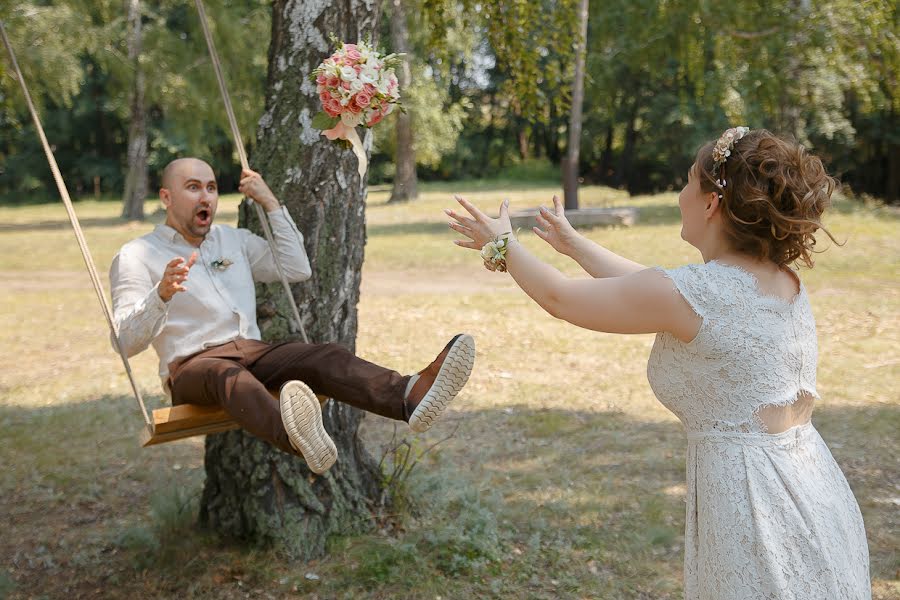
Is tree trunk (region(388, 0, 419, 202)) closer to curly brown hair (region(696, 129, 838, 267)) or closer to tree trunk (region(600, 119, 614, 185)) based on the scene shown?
tree trunk (region(600, 119, 614, 185))

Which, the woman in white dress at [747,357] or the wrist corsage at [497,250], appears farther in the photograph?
the wrist corsage at [497,250]

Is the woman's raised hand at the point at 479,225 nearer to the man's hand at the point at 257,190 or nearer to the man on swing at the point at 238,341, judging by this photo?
the man on swing at the point at 238,341

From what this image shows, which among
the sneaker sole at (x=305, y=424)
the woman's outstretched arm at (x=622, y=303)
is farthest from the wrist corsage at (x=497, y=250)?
the sneaker sole at (x=305, y=424)

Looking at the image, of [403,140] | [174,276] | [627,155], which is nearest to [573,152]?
[403,140]

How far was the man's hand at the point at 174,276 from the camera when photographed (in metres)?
3.14

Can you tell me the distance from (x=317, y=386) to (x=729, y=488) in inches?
67.8

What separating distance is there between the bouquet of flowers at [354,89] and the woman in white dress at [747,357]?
124 cm

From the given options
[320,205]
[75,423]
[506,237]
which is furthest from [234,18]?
[506,237]

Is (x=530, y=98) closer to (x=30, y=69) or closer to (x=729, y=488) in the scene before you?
(x=729, y=488)

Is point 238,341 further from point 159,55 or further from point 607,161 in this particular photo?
point 607,161

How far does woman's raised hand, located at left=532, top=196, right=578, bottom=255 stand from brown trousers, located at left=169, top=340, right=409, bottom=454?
2.86 feet

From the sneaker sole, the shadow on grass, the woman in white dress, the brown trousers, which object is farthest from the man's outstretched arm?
the woman in white dress

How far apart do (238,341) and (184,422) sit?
1.92 ft

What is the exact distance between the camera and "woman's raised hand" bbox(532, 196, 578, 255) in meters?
2.61
